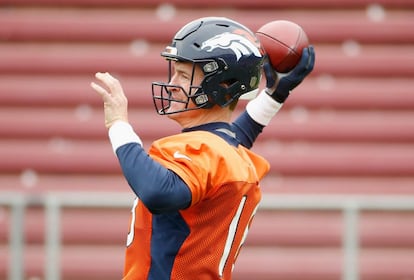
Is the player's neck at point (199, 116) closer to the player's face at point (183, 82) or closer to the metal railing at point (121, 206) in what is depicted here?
the player's face at point (183, 82)

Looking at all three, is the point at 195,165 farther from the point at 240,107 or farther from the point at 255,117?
the point at 240,107

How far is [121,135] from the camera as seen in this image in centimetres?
298

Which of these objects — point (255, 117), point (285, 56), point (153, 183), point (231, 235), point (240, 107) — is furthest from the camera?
point (240, 107)

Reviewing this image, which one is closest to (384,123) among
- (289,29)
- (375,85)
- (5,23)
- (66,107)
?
(375,85)

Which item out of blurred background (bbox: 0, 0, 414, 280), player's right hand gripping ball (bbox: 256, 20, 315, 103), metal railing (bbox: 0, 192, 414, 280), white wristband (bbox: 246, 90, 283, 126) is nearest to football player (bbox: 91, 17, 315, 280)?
player's right hand gripping ball (bbox: 256, 20, 315, 103)

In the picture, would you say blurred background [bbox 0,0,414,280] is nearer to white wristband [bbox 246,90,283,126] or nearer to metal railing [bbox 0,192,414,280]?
metal railing [bbox 0,192,414,280]

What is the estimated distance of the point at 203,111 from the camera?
3.19 m

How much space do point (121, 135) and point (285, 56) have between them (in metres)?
0.89

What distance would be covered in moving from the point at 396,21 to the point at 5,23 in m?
2.79

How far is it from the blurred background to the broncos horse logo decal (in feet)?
11.4

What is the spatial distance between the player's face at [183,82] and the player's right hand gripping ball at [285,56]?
1.84ft

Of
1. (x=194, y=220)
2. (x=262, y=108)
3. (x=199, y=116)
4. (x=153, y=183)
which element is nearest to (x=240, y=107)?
(x=262, y=108)

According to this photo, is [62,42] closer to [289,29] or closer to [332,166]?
[332,166]

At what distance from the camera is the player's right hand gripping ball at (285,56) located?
142 inches
